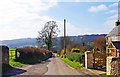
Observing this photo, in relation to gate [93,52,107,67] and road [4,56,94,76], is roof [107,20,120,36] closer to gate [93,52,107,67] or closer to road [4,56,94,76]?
gate [93,52,107,67]

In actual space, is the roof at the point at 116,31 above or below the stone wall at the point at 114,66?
above

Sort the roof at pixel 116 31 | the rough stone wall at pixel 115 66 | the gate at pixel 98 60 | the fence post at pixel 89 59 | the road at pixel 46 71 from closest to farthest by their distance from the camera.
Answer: the rough stone wall at pixel 115 66, the road at pixel 46 71, the fence post at pixel 89 59, the gate at pixel 98 60, the roof at pixel 116 31

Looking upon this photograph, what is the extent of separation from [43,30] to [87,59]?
46.0m

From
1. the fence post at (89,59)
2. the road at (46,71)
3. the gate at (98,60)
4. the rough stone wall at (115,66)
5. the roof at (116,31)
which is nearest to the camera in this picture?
the rough stone wall at (115,66)

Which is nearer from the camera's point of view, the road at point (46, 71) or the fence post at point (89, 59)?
the road at point (46, 71)

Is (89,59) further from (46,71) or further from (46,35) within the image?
(46,35)

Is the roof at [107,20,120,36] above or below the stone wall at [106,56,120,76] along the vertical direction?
above

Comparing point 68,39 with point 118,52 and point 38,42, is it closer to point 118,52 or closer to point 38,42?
point 38,42

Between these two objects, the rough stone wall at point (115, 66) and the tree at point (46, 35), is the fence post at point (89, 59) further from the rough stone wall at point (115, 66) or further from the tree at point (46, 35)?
the tree at point (46, 35)

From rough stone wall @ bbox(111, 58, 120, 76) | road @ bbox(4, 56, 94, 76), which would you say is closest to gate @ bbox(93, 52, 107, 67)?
road @ bbox(4, 56, 94, 76)

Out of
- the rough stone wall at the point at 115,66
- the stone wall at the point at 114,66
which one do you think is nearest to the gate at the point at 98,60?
the stone wall at the point at 114,66

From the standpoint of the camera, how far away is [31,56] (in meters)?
39.0

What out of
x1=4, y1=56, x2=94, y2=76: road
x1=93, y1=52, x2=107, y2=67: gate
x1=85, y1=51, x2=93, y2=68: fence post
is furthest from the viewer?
x1=93, y1=52, x2=107, y2=67: gate

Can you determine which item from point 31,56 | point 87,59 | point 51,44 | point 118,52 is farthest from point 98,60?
point 51,44
